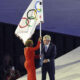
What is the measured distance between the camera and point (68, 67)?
26.0 ft

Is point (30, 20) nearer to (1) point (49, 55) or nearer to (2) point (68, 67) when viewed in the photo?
(1) point (49, 55)

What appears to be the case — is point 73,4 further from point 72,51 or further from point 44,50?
point 44,50

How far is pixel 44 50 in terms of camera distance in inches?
231

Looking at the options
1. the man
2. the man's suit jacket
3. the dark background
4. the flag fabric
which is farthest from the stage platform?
the dark background

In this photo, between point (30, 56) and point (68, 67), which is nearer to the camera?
point (30, 56)

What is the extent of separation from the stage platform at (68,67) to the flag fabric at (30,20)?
5.47ft

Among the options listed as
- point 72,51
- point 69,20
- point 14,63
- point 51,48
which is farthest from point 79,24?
point 51,48

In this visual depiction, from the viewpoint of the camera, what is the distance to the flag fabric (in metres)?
6.31

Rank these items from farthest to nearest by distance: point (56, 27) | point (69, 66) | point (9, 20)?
point (9, 20) → point (56, 27) → point (69, 66)

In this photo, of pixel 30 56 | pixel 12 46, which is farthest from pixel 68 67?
pixel 12 46

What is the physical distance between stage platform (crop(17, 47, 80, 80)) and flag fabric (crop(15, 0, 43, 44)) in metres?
1.67

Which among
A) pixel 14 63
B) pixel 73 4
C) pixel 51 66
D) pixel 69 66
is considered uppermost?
pixel 73 4

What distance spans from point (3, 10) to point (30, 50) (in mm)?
5917

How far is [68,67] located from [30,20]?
7.71 ft
